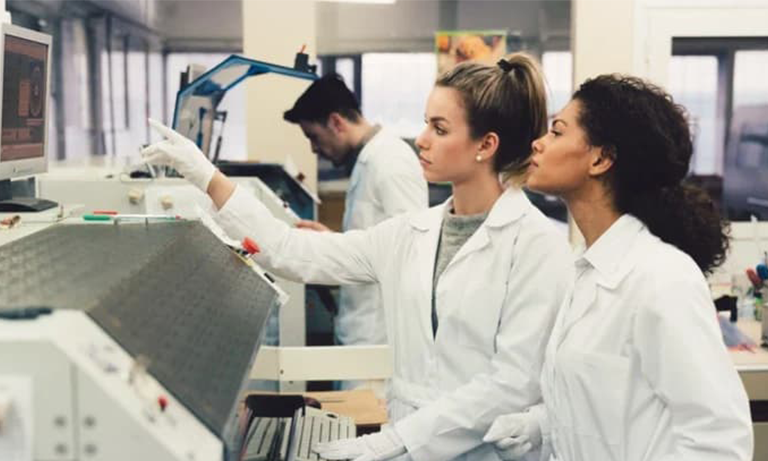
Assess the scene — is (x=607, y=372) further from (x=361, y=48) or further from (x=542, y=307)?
(x=361, y=48)

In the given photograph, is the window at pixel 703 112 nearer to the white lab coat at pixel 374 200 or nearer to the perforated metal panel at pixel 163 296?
the white lab coat at pixel 374 200

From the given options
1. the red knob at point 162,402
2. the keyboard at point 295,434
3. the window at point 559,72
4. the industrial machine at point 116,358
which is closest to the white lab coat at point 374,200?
the window at point 559,72

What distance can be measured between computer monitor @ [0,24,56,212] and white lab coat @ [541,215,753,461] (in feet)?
3.54

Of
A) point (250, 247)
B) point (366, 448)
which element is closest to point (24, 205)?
point (250, 247)

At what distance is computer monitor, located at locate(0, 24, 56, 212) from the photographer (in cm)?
170

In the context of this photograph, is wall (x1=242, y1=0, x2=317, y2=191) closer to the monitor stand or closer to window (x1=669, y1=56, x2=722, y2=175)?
window (x1=669, y1=56, x2=722, y2=175)

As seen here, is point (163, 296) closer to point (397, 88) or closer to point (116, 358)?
point (116, 358)

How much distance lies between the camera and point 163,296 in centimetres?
103

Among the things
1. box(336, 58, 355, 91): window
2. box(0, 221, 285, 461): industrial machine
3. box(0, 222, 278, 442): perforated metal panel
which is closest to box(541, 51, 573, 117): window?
box(336, 58, 355, 91): window

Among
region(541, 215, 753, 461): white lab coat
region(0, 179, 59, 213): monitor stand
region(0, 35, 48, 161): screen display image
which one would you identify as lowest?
region(541, 215, 753, 461): white lab coat

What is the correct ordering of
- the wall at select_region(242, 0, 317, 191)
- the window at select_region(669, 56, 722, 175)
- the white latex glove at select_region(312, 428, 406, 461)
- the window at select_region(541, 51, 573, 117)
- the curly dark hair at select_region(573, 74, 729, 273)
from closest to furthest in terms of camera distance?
the curly dark hair at select_region(573, 74, 729, 273)
the white latex glove at select_region(312, 428, 406, 461)
the wall at select_region(242, 0, 317, 191)
the window at select_region(669, 56, 722, 175)
the window at select_region(541, 51, 573, 117)

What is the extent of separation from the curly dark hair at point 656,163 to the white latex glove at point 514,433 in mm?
441

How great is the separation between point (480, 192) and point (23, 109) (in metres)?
1.00

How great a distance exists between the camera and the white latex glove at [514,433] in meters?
1.58
